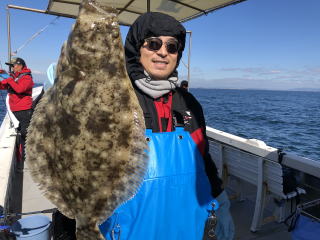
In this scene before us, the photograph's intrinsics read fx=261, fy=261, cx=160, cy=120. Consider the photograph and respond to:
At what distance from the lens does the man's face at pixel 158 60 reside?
1917 millimetres

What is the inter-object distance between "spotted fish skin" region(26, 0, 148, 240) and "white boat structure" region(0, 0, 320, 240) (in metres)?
2.31

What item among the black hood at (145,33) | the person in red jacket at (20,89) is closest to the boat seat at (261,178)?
the black hood at (145,33)

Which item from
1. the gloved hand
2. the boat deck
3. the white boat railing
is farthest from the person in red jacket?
the gloved hand

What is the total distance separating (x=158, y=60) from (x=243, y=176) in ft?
12.1

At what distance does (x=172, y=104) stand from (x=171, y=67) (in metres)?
0.30

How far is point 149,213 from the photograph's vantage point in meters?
1.76

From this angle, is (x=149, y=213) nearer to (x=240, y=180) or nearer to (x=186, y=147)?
(x=186, y=147)

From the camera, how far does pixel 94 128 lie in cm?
162

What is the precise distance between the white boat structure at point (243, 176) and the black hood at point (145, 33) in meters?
2.66

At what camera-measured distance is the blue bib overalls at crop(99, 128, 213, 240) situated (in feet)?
5.70

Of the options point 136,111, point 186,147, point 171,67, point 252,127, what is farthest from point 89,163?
point 252,127

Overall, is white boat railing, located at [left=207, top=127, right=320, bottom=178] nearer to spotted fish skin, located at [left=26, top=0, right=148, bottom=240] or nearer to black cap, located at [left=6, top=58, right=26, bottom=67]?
spotted fish skin, located at [left=26, top=0, right=148, bottom=240]

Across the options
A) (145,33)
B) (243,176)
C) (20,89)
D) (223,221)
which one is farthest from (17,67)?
(223,221)

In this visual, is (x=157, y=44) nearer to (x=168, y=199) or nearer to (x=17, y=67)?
(x=168, y=199)
